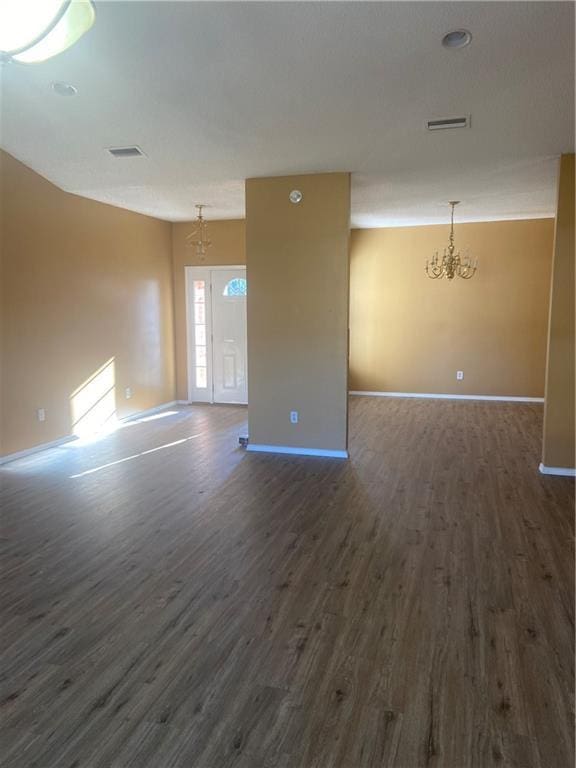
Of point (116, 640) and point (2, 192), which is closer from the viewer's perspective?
point (116, 640)

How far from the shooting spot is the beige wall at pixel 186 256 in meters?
7.30

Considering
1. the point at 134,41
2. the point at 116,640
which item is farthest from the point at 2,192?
the point at 116,640

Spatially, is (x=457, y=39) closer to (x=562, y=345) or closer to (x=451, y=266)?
(x=562, y=345)

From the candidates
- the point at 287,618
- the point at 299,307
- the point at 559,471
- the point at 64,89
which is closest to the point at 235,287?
the point at 299,307

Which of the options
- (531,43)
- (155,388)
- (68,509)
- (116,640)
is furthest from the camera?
(155,388)

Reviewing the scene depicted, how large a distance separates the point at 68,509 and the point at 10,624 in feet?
4.73

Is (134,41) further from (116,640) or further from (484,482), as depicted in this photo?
(484,482)

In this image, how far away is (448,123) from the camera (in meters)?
3.62

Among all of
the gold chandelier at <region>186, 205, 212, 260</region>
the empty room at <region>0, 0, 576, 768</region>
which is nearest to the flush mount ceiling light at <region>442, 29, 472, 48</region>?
the empty room at <region>0, 0, 576, 768</region>

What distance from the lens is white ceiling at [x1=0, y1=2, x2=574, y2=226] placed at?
265 centimetres

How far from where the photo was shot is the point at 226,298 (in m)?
7.46

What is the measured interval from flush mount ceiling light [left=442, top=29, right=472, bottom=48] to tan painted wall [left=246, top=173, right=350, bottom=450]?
191 cm

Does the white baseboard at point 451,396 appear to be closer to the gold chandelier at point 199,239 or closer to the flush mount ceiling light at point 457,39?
the gold chandelier at point 199,239

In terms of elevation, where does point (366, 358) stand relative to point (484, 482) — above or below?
above
